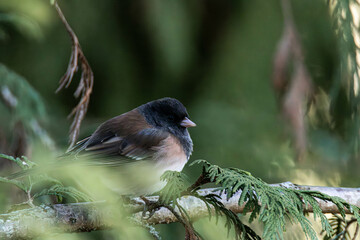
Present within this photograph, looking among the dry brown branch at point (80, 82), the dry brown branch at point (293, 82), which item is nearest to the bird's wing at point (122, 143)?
the dry brown branch at point (80, 82)

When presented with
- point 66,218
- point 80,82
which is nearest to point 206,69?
point 80,82

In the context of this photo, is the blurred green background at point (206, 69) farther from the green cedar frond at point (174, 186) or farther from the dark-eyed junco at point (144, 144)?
the green cedar frond at point (174, 186)

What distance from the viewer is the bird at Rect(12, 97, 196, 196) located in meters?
1.67

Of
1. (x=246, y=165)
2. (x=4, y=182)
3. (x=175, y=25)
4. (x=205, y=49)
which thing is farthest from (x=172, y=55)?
(x=4, y=182)

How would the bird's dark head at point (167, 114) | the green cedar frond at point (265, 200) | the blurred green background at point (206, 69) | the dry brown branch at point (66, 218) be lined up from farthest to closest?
the blurred green background at point (206, 69) → the bird's dark head at point (167, 114) → the dry brown branch at point (66, 218) → the green cedar frond at point (265, 200)

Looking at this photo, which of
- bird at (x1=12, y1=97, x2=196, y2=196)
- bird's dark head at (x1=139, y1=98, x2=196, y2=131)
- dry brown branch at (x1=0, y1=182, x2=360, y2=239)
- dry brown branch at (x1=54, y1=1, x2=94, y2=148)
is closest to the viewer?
dry brown branch at (x1=0, y1=182, x2=360, y2=239)

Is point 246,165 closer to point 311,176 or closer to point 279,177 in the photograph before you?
point 279,177

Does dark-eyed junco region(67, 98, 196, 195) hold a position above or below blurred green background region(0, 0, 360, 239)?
below

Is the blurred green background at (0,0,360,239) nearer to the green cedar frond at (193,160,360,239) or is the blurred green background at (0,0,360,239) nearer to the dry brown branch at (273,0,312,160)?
the dry brown branch at (273,0,312,160)

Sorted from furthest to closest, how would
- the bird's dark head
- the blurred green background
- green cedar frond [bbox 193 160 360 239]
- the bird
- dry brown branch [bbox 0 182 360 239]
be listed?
the blurred green background, the bird's dark head, the bird, dry brown branch [bbox 0 182 360 239], green cedar frond [bbox 193 160 360 239]

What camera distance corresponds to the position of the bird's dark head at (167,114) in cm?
191

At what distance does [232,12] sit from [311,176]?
84 centimetres

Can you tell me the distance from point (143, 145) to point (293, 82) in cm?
58

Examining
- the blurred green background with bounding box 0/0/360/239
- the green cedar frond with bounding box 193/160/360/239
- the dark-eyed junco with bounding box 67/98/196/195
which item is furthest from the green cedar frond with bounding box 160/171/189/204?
the blurred green background with bounding box 0/0/360/239
